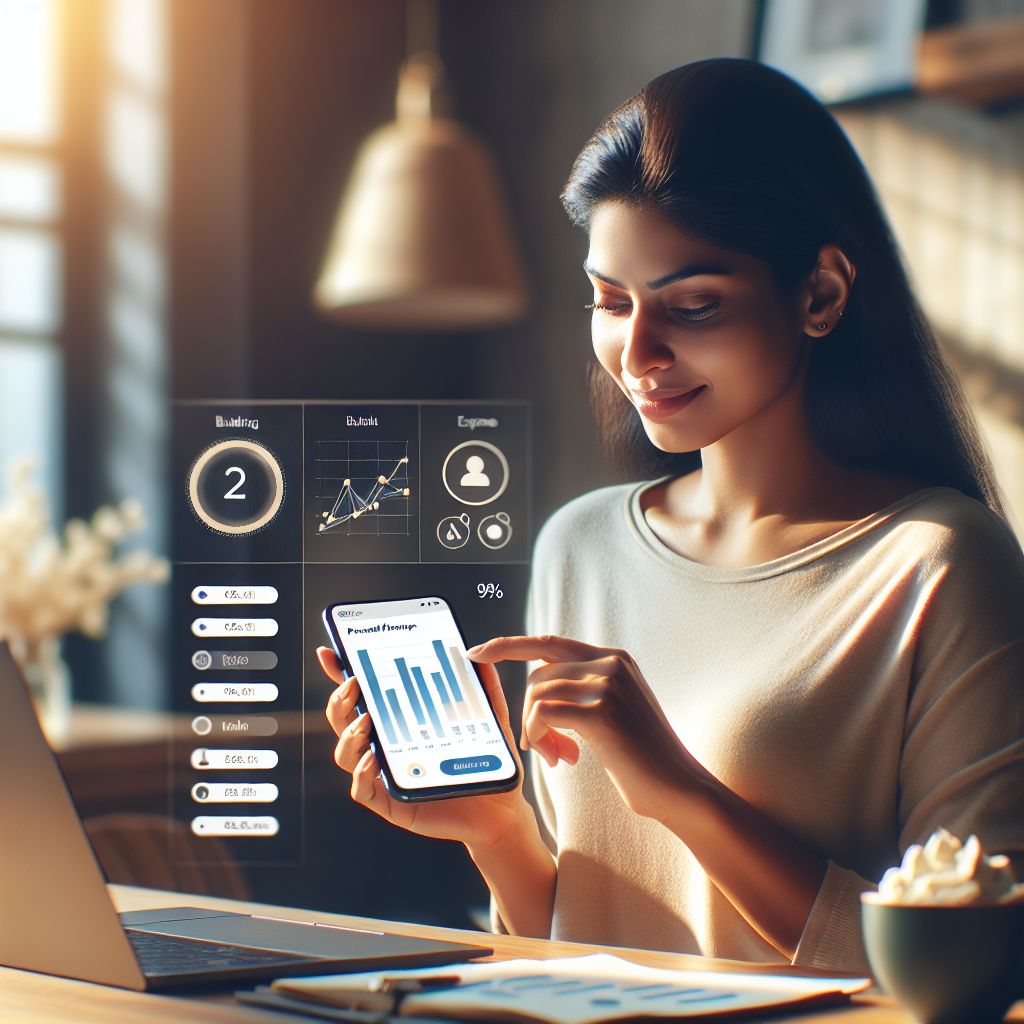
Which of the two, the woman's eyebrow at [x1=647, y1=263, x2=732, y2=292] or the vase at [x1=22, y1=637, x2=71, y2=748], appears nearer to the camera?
the woman's eyebrow at [x1=647, y1=263, x2=732, y2=292]

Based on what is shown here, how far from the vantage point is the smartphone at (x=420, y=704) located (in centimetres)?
91

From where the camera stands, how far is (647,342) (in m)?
0.98

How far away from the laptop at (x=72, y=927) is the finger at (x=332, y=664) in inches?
8.8

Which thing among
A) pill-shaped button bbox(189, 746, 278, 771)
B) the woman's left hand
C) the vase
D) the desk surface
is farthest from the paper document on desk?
the vase

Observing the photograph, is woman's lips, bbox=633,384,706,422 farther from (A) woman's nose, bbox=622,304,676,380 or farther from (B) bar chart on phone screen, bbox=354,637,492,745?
(B) bar chart on phone screen, bbox=354,637,492,745

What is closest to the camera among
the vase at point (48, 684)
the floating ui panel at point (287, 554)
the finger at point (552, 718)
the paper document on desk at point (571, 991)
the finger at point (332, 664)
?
the paper document on desk at point (571, 991)

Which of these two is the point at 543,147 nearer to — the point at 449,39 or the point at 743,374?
the point at 449,39

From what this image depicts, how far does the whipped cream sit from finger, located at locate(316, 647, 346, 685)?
0.47 meters

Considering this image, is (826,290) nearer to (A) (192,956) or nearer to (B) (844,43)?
(A) (192,956)

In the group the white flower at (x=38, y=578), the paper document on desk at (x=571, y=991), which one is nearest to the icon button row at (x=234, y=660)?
the paper document on desk at (x=571, y=991)

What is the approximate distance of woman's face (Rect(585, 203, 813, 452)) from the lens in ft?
3.18

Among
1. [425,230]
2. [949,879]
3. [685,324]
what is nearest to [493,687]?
[685,324]

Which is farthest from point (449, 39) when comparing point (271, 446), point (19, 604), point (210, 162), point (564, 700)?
point (564, 700)

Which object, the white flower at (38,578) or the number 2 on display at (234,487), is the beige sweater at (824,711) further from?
the white flower at (38,578)
